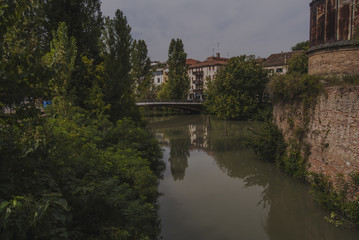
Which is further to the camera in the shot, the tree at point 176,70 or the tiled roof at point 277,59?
the tiled roof at point 277,59

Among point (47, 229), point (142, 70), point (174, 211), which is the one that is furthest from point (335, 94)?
point (142, 70)

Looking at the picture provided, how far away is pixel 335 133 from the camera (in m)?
10.7

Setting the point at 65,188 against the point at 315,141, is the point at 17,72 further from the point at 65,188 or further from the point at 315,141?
the point at 315,141

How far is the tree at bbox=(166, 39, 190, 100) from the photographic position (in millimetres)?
47594

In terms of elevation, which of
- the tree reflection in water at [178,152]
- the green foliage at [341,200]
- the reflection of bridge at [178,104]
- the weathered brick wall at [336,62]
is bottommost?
the tree reflection in water at [178,152]

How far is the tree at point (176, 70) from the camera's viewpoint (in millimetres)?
47594

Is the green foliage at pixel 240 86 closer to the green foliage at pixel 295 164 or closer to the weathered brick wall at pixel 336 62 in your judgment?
the weathered brick wall at pixel 336 62

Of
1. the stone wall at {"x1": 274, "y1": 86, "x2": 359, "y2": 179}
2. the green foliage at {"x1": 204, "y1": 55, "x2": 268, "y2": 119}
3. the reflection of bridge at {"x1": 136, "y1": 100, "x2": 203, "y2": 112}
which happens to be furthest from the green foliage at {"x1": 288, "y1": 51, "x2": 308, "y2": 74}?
the reflection of bridge at {"x1": 136, "y1": 100, "x2": 203, "y2": 112}

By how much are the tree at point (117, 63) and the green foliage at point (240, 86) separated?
64.3 ft

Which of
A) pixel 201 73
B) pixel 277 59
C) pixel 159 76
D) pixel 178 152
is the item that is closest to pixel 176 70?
pixel 201 73

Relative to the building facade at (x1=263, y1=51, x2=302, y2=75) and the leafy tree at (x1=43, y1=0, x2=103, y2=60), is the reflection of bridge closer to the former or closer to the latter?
the building facade at (x1=263, y1=51, x2=302, y2=75)

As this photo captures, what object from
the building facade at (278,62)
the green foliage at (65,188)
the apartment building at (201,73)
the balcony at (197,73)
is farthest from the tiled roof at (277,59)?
the green foliage at (65,188)

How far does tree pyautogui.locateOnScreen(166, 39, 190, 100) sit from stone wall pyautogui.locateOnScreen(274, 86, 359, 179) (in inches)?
1393

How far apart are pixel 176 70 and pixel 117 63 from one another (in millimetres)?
31989
